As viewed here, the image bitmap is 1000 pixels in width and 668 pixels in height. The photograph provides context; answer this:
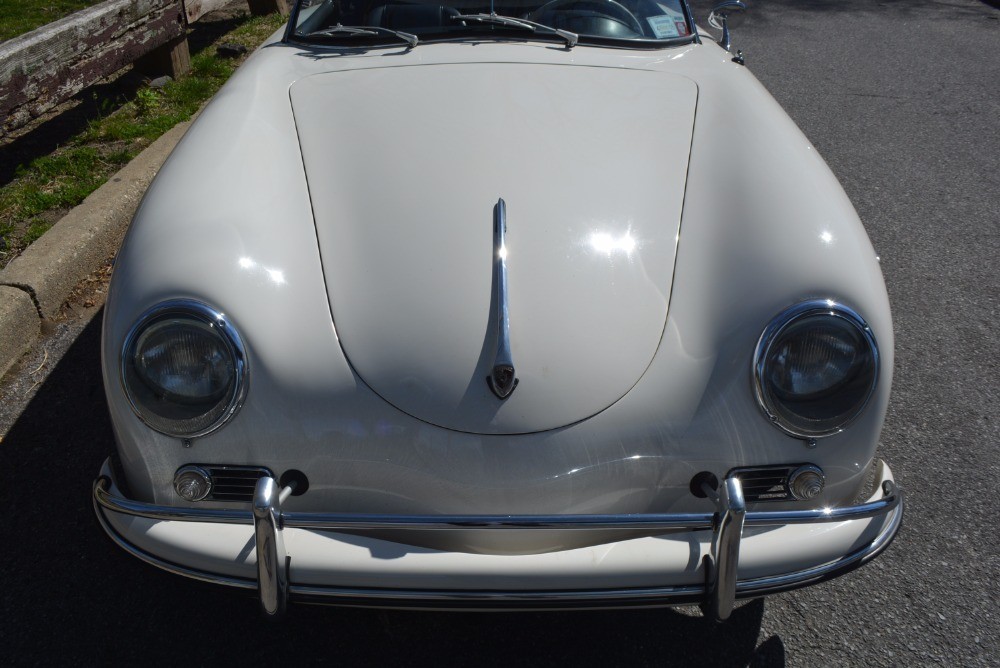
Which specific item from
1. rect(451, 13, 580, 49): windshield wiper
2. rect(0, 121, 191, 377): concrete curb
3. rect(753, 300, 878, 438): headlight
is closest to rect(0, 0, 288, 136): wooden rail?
rect(0, 121, 191, 377): concrete curb

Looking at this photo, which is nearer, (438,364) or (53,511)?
(438,364)

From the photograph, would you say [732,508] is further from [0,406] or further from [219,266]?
[0,406]

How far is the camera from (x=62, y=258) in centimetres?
335

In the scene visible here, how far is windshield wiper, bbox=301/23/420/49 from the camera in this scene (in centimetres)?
270

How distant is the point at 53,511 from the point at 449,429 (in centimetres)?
137

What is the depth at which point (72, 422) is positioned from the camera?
2693mm

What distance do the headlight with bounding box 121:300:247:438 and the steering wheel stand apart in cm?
169

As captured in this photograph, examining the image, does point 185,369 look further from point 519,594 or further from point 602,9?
point 602,9

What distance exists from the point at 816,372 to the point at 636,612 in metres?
0.78

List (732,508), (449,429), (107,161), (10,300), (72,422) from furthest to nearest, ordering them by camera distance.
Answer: (107,161), (10,300), (72,422), (449,429), (732,508)

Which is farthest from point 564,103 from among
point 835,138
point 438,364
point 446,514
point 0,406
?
point 835,138

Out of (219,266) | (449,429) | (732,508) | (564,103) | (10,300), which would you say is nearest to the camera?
(732,508)

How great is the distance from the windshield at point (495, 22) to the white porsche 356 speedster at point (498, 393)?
959 millimetres

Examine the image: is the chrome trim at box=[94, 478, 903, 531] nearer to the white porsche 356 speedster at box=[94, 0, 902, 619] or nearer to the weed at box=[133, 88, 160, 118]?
the white porsche 356 speedster at box=[94, 0, 902, 619]
